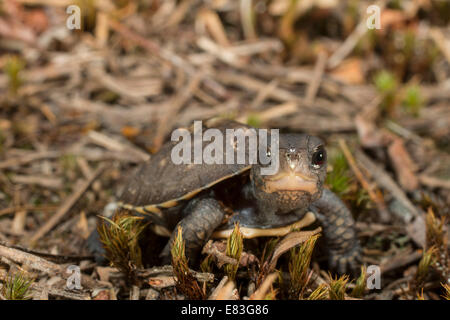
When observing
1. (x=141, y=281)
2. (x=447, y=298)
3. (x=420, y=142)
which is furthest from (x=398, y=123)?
(x=141, y=281)

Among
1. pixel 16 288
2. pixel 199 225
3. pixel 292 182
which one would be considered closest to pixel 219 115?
pixel 199 225

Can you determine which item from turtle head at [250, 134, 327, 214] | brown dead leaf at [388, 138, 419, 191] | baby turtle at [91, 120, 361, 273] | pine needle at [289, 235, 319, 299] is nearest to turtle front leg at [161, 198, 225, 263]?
baby turtle at [91, 120, 361, 273]

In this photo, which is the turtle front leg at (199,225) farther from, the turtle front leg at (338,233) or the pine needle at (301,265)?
the turtle front leg at (338,233)

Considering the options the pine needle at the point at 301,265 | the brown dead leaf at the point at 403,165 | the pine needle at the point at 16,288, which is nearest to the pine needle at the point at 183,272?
the pine needle at the point at 301,265

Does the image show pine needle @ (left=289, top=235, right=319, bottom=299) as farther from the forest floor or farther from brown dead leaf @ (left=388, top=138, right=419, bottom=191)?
brown dead leaf @ (left=388, top=138, right=419, bottom=191)

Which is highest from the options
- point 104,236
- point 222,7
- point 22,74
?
point 222,7

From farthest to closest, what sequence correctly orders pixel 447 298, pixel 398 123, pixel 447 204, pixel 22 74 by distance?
pixel 22 74
pixel 398 123
pixel 447 204
pixel 447 298
